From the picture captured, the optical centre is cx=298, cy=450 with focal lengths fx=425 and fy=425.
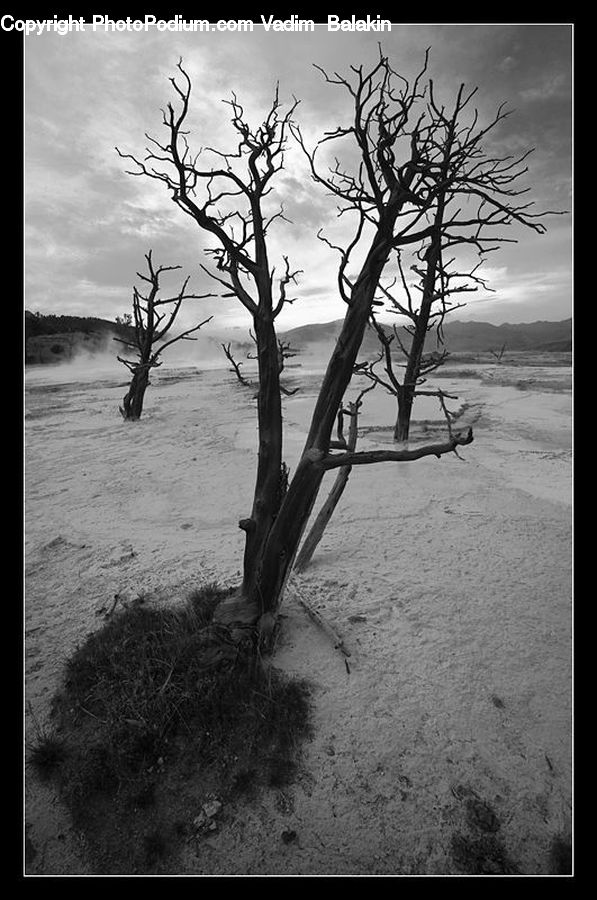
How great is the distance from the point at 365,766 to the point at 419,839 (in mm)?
543

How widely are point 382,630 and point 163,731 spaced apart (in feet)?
7.67

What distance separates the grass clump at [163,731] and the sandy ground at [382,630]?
18cm

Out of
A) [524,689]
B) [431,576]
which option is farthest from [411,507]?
[524,689]

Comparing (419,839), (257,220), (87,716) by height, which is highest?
(257,220)

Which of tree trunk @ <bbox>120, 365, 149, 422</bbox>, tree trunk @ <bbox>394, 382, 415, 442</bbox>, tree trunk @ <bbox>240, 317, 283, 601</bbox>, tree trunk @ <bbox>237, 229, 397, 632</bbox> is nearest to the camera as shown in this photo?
tree trunk @ <bbox>237, 229, 397, 632</bbox>

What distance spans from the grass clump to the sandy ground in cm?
18

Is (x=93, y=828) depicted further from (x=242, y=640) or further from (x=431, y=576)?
(x=431, y=576)

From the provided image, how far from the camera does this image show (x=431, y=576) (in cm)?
560

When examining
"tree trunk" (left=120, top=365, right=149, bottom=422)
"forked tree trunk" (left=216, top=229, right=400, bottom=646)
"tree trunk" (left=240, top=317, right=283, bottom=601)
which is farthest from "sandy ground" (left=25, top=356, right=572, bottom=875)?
"tree trunk" (left=120, top=365, right=149, bottom=422)

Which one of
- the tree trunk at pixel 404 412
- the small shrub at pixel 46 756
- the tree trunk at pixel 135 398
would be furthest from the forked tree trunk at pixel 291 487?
the tree trunk at pixel 135 398

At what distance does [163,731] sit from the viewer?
341 centimetres

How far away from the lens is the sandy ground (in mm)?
2922

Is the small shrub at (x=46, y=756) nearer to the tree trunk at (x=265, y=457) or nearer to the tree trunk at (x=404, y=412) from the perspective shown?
the tree trunk at (x=265, y=457)

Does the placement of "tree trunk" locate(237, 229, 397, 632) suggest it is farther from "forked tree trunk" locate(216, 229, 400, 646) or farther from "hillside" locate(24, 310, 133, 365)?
"hillside" locate(24, 310, 133, 365)
